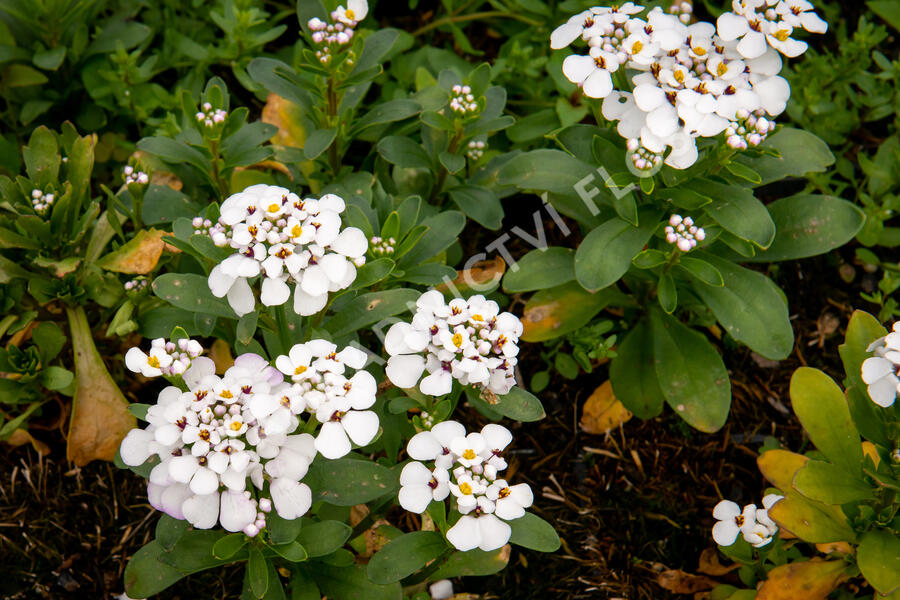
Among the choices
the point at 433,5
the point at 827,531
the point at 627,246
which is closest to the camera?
the point at 827,531

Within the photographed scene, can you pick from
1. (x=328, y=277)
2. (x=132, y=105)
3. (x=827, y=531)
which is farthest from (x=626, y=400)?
(x=132, y=105)

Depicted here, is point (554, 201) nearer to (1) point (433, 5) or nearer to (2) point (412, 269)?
(2) point (412, 269)

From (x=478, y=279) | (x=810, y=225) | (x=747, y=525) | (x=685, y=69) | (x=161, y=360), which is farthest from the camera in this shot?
(x=478, y=279)

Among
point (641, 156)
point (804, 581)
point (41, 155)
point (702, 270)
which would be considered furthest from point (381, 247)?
point (804, 581)

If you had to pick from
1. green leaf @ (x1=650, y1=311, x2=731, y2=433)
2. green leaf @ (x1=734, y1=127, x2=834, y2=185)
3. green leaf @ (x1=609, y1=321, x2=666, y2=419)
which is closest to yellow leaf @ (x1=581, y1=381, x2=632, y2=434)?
green leaf @ (x1=609, y1=321, x2=666, y2=419)

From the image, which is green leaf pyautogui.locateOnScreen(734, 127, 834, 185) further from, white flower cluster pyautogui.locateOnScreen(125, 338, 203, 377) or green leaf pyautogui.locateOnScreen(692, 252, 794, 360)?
white flower cluster pyautogui.locateOnScreen(125, 338, 203, 377)

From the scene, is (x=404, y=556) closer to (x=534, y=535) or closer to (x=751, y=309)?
(x=534, y=535)
